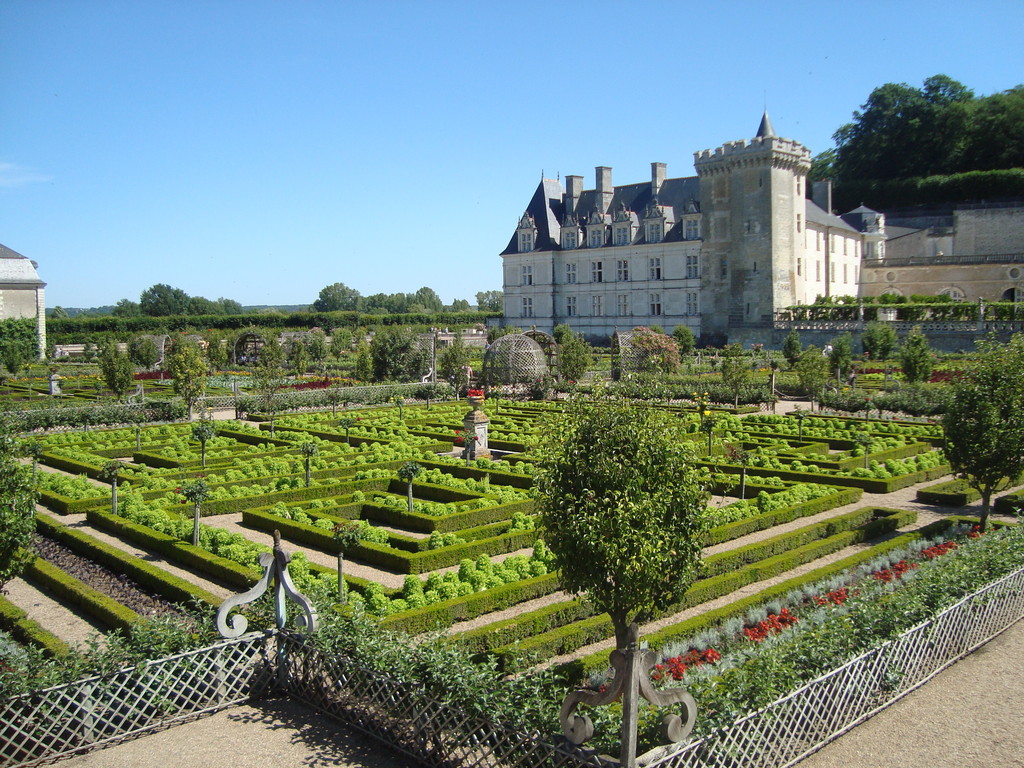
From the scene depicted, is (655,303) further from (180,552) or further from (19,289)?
(180,552)

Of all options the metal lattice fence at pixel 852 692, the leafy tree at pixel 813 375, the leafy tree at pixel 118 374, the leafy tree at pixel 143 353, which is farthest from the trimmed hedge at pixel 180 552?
the leafy tree at pixel 143 353

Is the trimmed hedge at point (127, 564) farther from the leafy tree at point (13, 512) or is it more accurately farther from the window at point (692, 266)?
the window at point (692, 266)

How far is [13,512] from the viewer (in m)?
9.59

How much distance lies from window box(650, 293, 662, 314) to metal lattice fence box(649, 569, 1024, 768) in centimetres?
4980

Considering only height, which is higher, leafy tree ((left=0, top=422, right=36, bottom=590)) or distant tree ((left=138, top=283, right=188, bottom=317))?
distant tree ((left=138, top=283, right=188, bottom=317))

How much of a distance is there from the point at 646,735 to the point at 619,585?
1375mm

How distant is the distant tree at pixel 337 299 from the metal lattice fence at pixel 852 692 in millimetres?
106582

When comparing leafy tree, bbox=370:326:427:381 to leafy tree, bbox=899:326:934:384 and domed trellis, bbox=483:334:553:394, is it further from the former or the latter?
leafy tree, bbox=899:326:934:384

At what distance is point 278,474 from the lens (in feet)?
64.6

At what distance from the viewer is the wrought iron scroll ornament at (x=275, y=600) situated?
9.11 meters

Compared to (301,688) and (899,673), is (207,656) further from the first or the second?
(899,673)

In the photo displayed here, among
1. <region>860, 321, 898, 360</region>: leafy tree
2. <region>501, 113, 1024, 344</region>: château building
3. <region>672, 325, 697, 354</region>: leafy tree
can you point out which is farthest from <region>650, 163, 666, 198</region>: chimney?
<region>860, 321, 898, 360</region>: leafy tree

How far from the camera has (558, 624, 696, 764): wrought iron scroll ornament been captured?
6406 millimetres

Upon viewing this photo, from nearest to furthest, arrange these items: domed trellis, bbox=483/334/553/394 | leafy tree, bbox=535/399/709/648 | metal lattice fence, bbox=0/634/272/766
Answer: leafy tree, bbox=535/399/709/648
metal lattice fence, bbox=0/634/272/766
domed trellis, bbox=483/334/553/394
